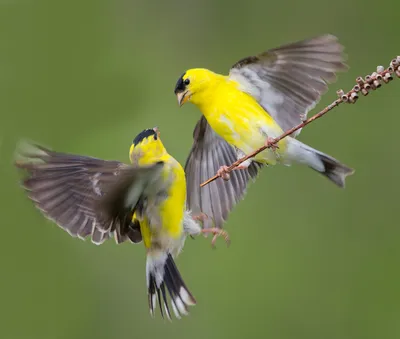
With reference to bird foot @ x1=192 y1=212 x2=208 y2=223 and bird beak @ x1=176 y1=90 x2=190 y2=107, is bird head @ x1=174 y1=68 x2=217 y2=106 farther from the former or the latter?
bird foot @ x1=192 y1=212 x2=208 y2=223

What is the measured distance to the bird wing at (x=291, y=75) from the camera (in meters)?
3.52

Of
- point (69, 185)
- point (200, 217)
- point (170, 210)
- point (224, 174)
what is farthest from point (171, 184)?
point (224, 174)

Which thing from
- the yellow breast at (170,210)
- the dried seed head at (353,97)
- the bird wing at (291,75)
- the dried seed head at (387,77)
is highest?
the bird wing at (291,75)

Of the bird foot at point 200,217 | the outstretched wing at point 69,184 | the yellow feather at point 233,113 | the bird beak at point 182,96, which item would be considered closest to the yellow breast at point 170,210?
the bird foot at point 200,217

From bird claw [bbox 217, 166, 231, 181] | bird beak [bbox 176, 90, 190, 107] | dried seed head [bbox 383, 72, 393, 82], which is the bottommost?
dried seed head [bbox 383, 72, 393, 82]

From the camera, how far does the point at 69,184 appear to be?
320 centimetres

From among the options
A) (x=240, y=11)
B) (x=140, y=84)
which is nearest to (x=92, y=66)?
(x=140, y=84)

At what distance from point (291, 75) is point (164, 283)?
1029 mm

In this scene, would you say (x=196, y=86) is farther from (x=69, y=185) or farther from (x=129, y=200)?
(x=69, y=185)

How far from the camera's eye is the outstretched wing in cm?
300

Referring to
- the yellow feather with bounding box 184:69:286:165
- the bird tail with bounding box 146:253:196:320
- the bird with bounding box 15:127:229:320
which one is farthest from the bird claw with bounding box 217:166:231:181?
the bird tail with bounding box 146:253:196:320

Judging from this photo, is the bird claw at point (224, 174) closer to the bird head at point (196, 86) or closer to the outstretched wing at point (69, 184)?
the outstretched wing at point (69, 184)

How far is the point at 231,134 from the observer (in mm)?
3812

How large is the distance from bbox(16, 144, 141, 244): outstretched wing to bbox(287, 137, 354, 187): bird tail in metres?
0.80
